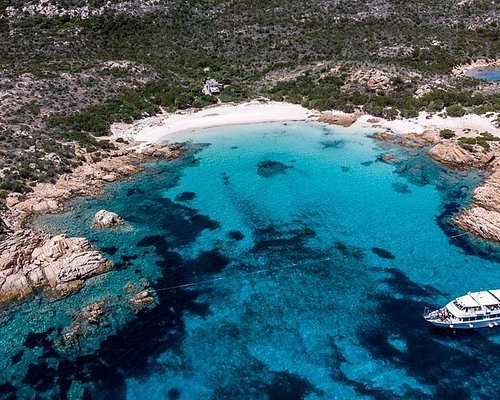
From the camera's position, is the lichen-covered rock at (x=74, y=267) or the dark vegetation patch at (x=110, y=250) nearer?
the lichen-covered rock at (x=74, y=267)

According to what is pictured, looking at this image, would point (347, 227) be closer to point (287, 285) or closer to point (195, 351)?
point (287, 285)

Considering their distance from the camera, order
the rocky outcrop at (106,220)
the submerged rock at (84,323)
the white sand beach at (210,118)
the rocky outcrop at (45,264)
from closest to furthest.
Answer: the submerged rock at (84,323)
the rocky outcrop at (45,264)
the rocky outcrop at (106,220)
the white sand beach at (210,118)

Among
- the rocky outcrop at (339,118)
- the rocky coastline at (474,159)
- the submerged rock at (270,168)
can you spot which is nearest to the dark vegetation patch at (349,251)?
the rocky coastline at (474,159)

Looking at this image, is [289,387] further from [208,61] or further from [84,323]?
[208,61]

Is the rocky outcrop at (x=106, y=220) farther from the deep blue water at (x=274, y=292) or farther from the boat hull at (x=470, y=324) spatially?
the boat hull at (x=470, y=324)

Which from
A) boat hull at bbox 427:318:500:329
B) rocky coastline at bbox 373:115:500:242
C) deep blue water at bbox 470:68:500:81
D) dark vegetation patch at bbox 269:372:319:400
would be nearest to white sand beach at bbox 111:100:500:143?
rocky coastline at bbox 373:115:500:242

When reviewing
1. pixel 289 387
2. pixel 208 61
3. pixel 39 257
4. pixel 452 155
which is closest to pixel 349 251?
pixel 289 387

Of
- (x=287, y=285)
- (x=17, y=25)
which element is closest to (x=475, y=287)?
(x=287, y=285)
